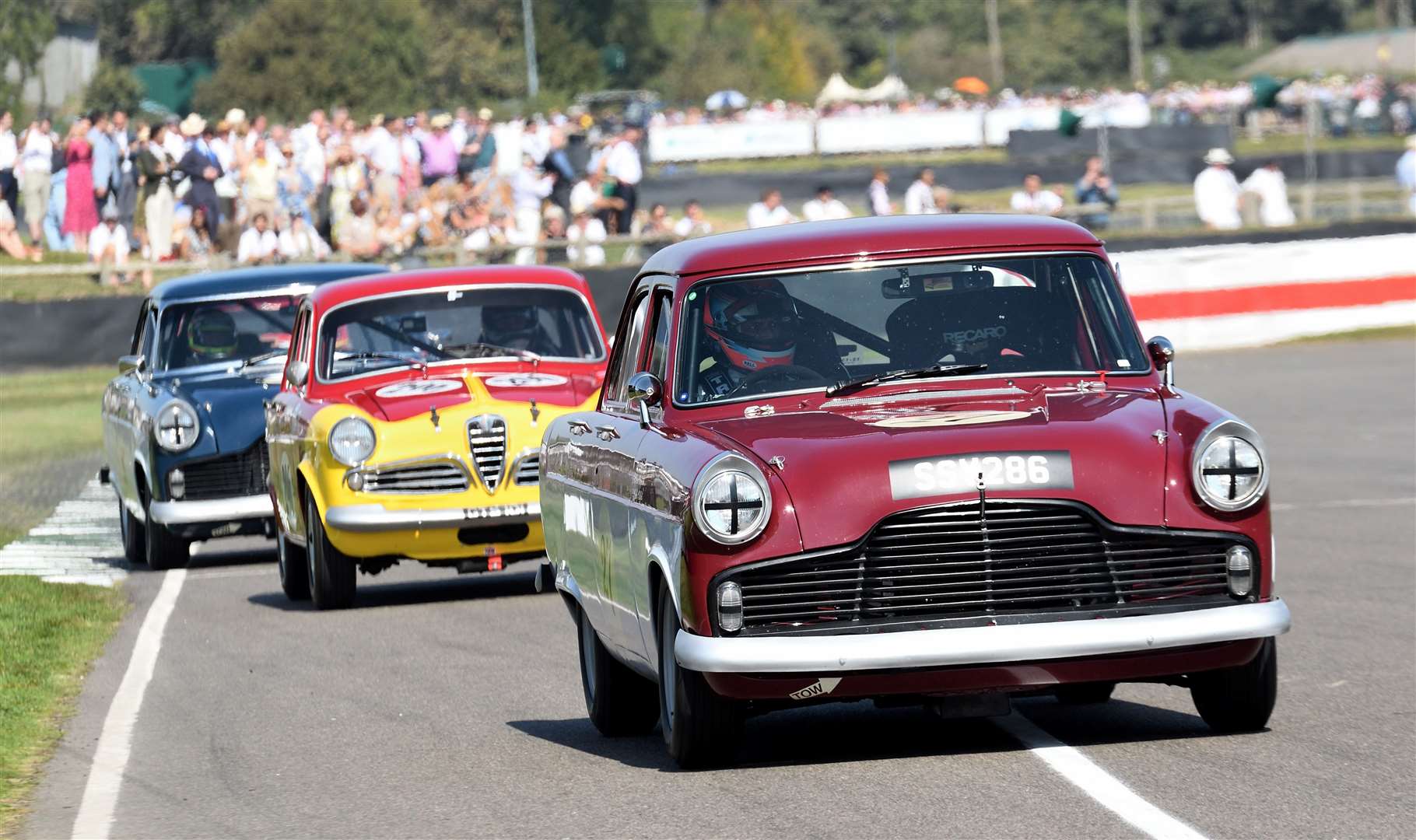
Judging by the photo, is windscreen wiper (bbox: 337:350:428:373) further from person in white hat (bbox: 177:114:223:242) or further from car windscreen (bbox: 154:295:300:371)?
person in white hat (bbox: 177:114:223:242)

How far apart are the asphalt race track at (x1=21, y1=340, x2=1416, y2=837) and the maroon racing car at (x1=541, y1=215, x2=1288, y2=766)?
28cm

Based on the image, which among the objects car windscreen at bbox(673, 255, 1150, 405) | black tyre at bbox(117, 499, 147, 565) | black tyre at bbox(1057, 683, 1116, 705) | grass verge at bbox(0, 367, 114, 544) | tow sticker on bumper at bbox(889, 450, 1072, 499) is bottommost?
grass verge at bbox(0, 367, 114, 544)

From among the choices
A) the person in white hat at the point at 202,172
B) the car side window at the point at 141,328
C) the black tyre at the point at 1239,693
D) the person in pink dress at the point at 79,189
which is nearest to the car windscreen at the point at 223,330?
the car side window at the point at 141,328

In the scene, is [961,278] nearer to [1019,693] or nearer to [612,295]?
[1019,693]

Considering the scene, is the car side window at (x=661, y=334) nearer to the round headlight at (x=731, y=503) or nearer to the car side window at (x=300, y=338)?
the round headlight at (x=731, y=503)

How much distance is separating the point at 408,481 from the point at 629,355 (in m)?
4.20

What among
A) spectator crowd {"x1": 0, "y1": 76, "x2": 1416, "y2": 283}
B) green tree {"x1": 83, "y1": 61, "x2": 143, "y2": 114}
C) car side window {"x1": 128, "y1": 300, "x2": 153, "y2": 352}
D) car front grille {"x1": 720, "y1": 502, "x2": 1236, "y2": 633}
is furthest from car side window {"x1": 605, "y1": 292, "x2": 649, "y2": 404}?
green tree {"x1": 83, "y1": 61, "x2": 143, "y2": 114}

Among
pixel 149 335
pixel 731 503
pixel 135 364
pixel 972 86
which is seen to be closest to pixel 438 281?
pixel 135 364

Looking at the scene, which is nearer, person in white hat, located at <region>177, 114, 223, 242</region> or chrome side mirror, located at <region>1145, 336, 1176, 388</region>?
chrome side mirror, located at <region>1145, 336, 1176, 388</region>

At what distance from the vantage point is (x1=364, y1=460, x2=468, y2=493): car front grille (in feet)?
41.0

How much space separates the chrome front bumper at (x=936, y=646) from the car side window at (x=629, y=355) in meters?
1.69

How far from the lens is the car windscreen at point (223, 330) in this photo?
15789 mm

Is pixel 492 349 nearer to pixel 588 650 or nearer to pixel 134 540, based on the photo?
pixel 134 540

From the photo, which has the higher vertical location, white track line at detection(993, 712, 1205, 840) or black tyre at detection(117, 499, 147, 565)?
white track line at detection(993, 712, 1205, 840)
